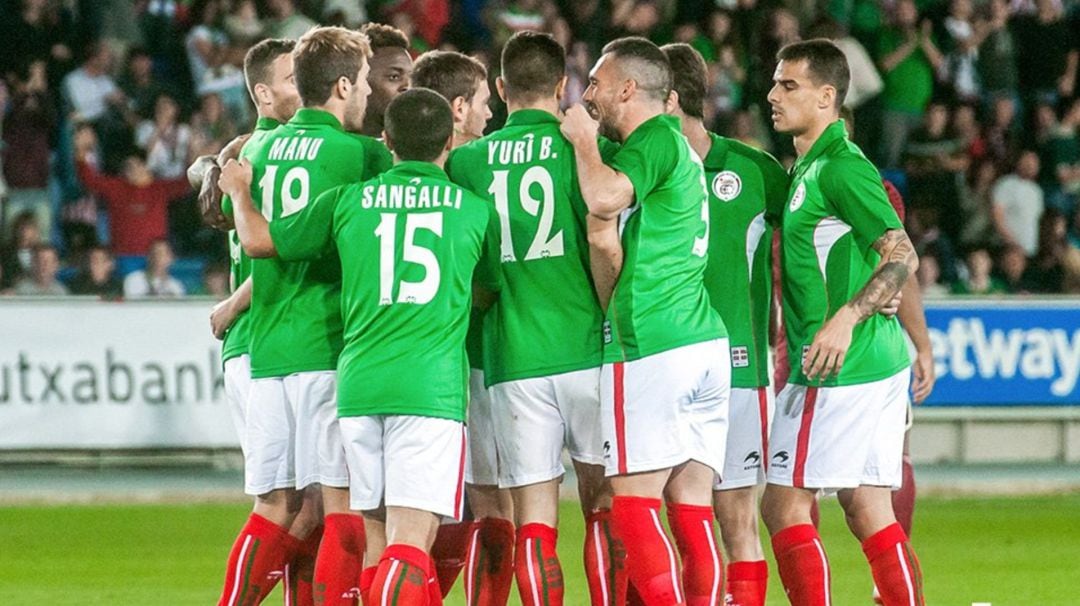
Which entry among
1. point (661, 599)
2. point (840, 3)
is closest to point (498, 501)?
point (661, 599)

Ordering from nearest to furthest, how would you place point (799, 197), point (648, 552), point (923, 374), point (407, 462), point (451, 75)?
1. point (407, 462)
2. point (648, 552)
3. point (799, 197)
4. point (451, 75)
5. point (923, 374)

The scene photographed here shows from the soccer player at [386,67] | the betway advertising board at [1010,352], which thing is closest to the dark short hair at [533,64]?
the soccer player at [386,67]

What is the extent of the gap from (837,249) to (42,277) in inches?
359

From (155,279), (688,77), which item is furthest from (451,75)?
(155,279)

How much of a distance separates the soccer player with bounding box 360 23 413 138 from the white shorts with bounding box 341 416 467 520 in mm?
1736

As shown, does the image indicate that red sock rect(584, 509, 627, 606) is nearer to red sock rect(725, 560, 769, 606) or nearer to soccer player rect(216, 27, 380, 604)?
red sock rect(725, 560, 769, 606)

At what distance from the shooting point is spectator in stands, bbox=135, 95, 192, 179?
53.0 feet

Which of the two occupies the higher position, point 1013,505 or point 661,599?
point 661,599

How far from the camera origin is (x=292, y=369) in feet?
23.3

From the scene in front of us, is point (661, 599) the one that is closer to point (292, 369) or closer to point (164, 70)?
point (292, 369)

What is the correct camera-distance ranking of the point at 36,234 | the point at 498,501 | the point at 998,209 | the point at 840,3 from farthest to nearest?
1. the point at 840,3
2. the point at 998,209
3. the point at 36,234
4. the point at 498,501

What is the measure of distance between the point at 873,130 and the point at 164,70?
21.7 ft

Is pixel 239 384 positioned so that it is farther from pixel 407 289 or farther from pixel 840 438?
pixel 840 438

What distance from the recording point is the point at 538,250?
273 inches
